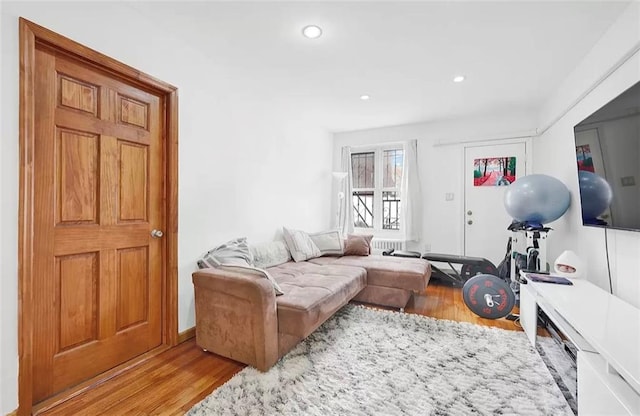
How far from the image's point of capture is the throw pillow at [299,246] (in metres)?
3.42

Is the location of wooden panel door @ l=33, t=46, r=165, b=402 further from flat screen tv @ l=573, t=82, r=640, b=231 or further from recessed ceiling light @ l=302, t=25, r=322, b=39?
flat screen tv @ l=573, t=82, r=640, b=231

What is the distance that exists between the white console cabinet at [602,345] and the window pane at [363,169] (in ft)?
11.1

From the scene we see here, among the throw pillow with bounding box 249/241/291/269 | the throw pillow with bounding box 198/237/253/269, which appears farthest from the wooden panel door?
the throw pillow with bounding box 249/241/291/269

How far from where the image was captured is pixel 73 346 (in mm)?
1657

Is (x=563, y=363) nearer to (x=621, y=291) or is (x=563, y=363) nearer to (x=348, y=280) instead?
(x=621, y=291)

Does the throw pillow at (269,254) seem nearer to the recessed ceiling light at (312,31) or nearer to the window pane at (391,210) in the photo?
the recessed ceiling light at (312,31)

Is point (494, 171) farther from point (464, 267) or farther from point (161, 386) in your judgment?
point (161, 386)

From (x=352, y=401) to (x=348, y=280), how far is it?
1.13m

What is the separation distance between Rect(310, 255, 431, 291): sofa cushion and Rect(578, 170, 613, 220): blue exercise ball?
142cm

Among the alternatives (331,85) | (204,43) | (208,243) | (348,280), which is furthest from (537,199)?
(204,43)

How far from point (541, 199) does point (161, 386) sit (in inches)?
134

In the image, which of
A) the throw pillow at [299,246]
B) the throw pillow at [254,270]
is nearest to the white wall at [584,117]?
the throw pillow at [254,270]

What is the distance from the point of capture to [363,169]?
512 centimetres

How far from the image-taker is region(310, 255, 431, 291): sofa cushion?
2.85m
